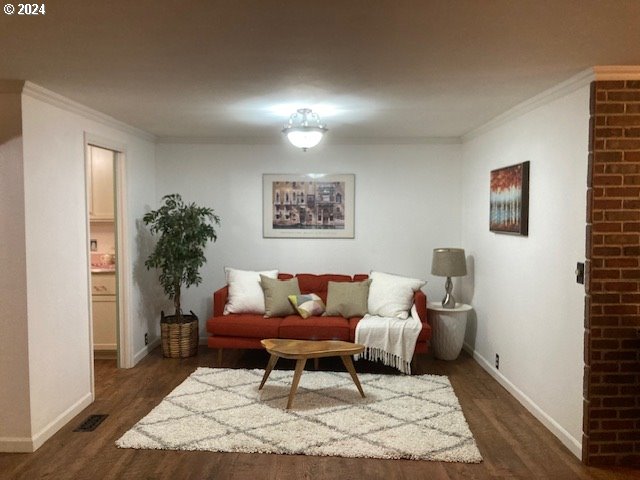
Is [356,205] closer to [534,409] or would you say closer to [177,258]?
[177,258]

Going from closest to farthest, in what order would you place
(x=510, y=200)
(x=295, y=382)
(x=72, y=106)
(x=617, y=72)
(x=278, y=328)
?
1. (x=617, y=72)
2. (x=72, y=106)
3. (x=295, y=382)
4. (x=510, y=200)
5. (x=278, y=328)

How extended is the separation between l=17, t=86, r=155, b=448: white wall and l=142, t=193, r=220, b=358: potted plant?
1153 mm

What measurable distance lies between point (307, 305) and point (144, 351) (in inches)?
70.5

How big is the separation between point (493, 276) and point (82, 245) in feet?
11.6

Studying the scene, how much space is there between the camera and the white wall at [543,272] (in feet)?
11.1

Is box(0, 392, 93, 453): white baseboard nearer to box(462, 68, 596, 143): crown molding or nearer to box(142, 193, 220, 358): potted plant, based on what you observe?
box(142, 193, 220, 358): potted plant

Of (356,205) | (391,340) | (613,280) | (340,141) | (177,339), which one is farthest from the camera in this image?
(356,205)

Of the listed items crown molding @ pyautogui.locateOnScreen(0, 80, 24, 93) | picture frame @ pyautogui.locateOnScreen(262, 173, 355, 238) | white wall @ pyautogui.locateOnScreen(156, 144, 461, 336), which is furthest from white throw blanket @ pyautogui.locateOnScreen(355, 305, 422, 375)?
crown molding @ pyautogui.locateOnScreen(0, 80, 24, 93)

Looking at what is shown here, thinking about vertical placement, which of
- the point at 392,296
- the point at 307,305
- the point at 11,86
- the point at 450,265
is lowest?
the point at 307,305

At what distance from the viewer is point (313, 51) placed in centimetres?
270

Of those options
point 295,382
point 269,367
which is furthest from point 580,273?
point 269,367

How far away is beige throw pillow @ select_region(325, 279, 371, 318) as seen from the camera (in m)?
5.34

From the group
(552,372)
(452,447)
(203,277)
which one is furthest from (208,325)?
(552,372)

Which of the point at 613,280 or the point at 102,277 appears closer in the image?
the point at 613,280
